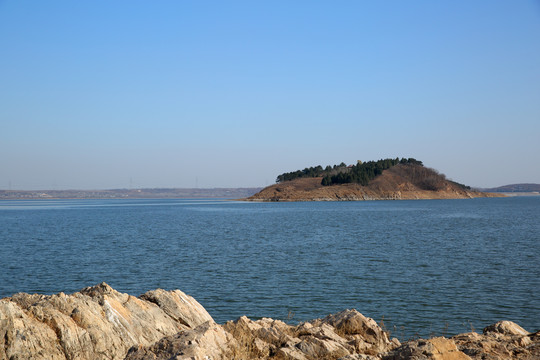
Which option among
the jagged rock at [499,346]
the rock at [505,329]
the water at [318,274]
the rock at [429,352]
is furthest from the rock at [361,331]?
the water at [318,274]

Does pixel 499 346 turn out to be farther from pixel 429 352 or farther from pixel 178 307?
pixel 178 307

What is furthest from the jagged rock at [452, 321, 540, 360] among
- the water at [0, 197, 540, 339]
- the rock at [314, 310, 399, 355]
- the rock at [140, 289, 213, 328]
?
the rock at [140, 289, 213, 328]

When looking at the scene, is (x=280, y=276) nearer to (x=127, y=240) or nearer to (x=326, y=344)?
(x=326, y=344)

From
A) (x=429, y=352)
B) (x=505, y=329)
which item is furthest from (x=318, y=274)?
(x=429, y=352)

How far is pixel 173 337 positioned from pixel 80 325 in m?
2.97

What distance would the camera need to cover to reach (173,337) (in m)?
10.1

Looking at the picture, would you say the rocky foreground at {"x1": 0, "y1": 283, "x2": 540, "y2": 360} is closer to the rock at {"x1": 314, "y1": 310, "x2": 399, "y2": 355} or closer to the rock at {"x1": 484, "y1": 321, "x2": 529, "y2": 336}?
the rock at {"x1": 314, "y1": 310, "x2": 399, "y2": 355}

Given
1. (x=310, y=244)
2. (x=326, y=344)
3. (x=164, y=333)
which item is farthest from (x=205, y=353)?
(x=310, y=244)

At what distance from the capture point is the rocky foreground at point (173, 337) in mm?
10156

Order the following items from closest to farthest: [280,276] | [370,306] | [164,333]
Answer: [164,333], [370,306], [280,276]

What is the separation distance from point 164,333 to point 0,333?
12.9ft

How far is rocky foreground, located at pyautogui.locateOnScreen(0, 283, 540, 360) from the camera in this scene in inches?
400

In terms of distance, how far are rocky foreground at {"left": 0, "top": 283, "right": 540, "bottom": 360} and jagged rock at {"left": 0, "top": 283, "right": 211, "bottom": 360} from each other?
0.8 inches

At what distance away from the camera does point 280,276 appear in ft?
101
